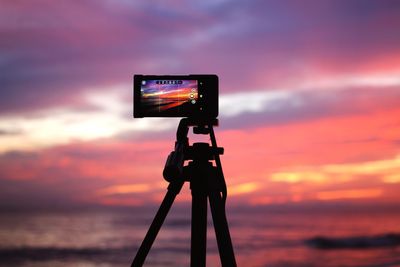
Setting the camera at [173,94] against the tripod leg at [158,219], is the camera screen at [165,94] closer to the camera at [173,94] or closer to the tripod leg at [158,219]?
the camera at [173,94]

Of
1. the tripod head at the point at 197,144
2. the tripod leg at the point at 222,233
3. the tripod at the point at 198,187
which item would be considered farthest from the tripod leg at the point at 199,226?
the tripod head at the point at 197,144

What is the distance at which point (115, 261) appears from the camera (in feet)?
57.7

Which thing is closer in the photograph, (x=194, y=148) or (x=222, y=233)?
(x=222, y=233)

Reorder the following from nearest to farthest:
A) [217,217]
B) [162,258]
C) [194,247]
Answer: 1. [217,217]
2. [194,247]
3. [162,258]

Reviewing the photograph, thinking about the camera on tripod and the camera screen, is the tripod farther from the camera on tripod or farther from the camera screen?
the camera screen

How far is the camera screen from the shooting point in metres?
5.08

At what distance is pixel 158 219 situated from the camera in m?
5.14

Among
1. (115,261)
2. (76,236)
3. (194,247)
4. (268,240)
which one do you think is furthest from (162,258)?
(194,247)

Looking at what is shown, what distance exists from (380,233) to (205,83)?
20.2m

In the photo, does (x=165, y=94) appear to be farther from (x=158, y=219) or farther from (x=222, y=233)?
(x=222, y=233)

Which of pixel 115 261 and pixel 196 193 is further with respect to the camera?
pixel 115 261

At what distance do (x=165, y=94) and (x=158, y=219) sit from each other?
3.25 feet

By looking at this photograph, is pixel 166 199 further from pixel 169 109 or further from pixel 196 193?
pixel 169 109

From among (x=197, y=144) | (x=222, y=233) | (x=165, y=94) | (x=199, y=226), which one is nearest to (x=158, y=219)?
(x=199, y=226)
